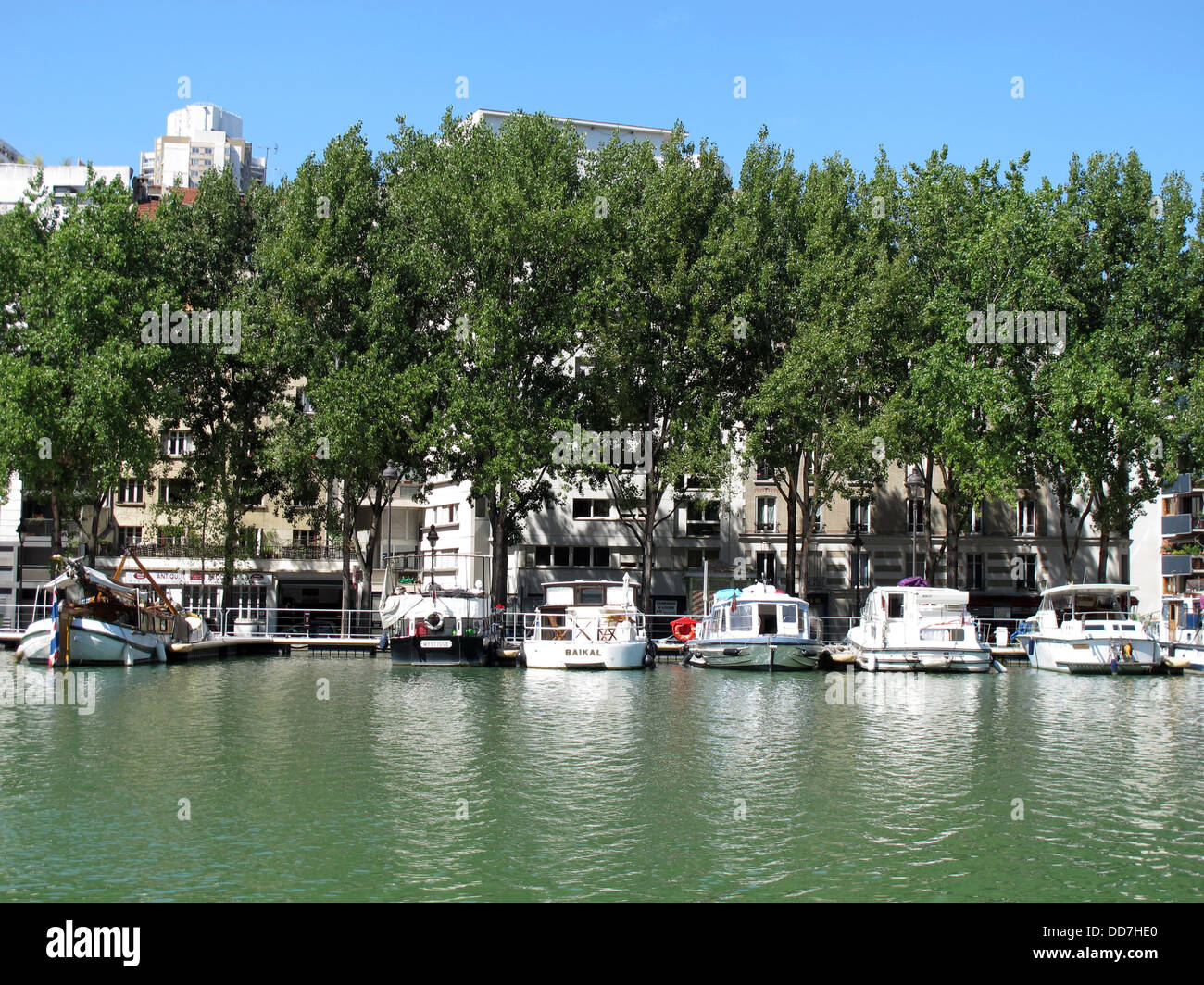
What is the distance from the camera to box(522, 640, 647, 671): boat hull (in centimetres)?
4997

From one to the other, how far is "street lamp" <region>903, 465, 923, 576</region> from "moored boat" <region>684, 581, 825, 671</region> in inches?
412

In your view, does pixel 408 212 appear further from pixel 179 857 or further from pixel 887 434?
pixel 179 857

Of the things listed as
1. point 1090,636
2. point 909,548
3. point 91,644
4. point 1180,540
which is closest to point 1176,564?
point 1180,540

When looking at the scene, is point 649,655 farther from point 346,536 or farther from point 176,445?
point 176,445

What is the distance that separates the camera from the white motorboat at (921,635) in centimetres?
4950

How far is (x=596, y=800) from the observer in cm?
2117

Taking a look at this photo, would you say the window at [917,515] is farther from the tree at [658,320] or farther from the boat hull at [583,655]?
the boat hull at [583,655]

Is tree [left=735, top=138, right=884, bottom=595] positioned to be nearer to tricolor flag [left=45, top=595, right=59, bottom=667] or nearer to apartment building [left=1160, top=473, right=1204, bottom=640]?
tricolor flag [left=45, top=595, right=59, bottom=667]

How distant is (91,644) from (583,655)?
19136 mm

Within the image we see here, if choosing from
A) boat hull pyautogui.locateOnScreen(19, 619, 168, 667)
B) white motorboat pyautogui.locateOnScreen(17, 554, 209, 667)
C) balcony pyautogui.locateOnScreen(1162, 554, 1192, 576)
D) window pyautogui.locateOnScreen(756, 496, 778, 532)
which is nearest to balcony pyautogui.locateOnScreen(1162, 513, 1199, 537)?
balcony pyautogui.locateOnScreen(1162, 554, 1192, 576)

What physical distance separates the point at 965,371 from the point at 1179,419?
392 inches

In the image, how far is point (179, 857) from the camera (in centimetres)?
1700

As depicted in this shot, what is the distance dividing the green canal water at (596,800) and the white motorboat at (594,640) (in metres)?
12.9
